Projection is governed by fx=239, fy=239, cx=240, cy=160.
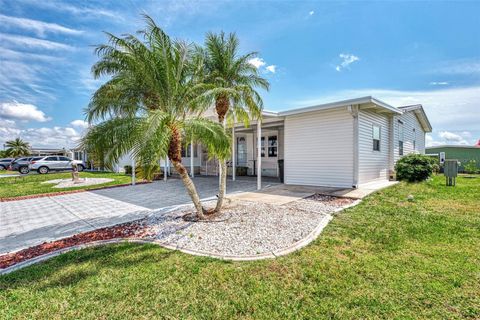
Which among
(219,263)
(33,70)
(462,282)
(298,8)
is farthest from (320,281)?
(33,70)

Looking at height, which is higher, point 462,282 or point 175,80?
point 175,80

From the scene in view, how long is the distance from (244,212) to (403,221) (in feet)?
12.6

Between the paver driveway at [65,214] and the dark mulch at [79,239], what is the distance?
39 cm

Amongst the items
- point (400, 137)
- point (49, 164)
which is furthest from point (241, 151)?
point (49, 164)

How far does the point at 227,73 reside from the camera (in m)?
6.89

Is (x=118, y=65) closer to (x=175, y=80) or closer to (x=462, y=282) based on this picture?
(x=175, y=80)

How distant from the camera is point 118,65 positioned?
5629mm

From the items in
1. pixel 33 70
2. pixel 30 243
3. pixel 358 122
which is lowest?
pixel 30 243

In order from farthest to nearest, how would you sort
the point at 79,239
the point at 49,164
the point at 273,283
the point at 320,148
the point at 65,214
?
the point at 49,164 → the point at 320,148 → the point at 65,214 → the point at 79,239 → the point at 273,283

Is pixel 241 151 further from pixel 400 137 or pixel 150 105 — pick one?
pixel 150 105

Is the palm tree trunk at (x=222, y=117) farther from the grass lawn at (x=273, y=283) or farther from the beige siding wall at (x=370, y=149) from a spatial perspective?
the beige siding wall at (x=370, y=149)

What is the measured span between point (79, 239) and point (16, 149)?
5879 cm

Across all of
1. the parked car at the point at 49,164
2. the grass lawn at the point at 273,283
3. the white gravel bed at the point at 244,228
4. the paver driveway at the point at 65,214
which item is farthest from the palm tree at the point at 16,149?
the grass lawn at the point at 273,283

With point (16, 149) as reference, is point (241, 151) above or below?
below
